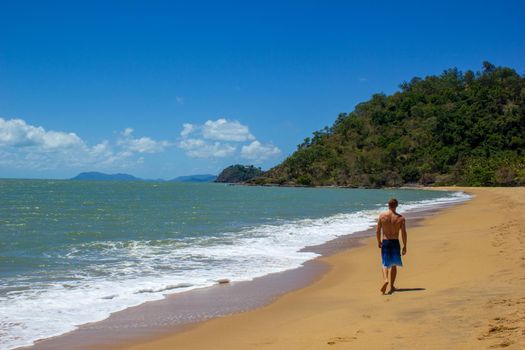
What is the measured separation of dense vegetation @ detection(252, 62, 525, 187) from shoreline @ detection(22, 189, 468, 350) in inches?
4140

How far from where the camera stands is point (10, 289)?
10875 millimetres

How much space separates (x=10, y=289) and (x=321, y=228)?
1705cm

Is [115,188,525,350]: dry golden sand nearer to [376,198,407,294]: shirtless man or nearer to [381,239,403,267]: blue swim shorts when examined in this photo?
[376,198,407,294]: shirtless man

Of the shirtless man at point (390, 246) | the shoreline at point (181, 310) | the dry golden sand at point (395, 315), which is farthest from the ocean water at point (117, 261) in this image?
the shirtless man at point (390, 246)

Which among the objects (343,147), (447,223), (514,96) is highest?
(514,96)

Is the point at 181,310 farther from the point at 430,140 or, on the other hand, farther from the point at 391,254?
the point at 430,140

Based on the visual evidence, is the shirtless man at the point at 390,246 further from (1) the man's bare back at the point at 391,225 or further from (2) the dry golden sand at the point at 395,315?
(2) the dry golden sand at the point at 395,315

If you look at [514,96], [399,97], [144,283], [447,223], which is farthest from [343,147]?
[144,283]

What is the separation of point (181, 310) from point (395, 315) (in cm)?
393

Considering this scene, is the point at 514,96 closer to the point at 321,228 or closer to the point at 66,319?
the point at 321,228

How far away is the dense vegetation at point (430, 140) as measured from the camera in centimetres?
12862

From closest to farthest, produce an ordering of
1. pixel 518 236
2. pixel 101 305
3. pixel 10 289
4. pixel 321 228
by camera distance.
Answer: pixel 101 305 → pixel 10 289 → pixel 518 236 → pixel 321 228

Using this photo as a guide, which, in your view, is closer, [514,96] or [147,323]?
[147,323]

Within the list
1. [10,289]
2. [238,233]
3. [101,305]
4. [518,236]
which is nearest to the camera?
[101,305]
